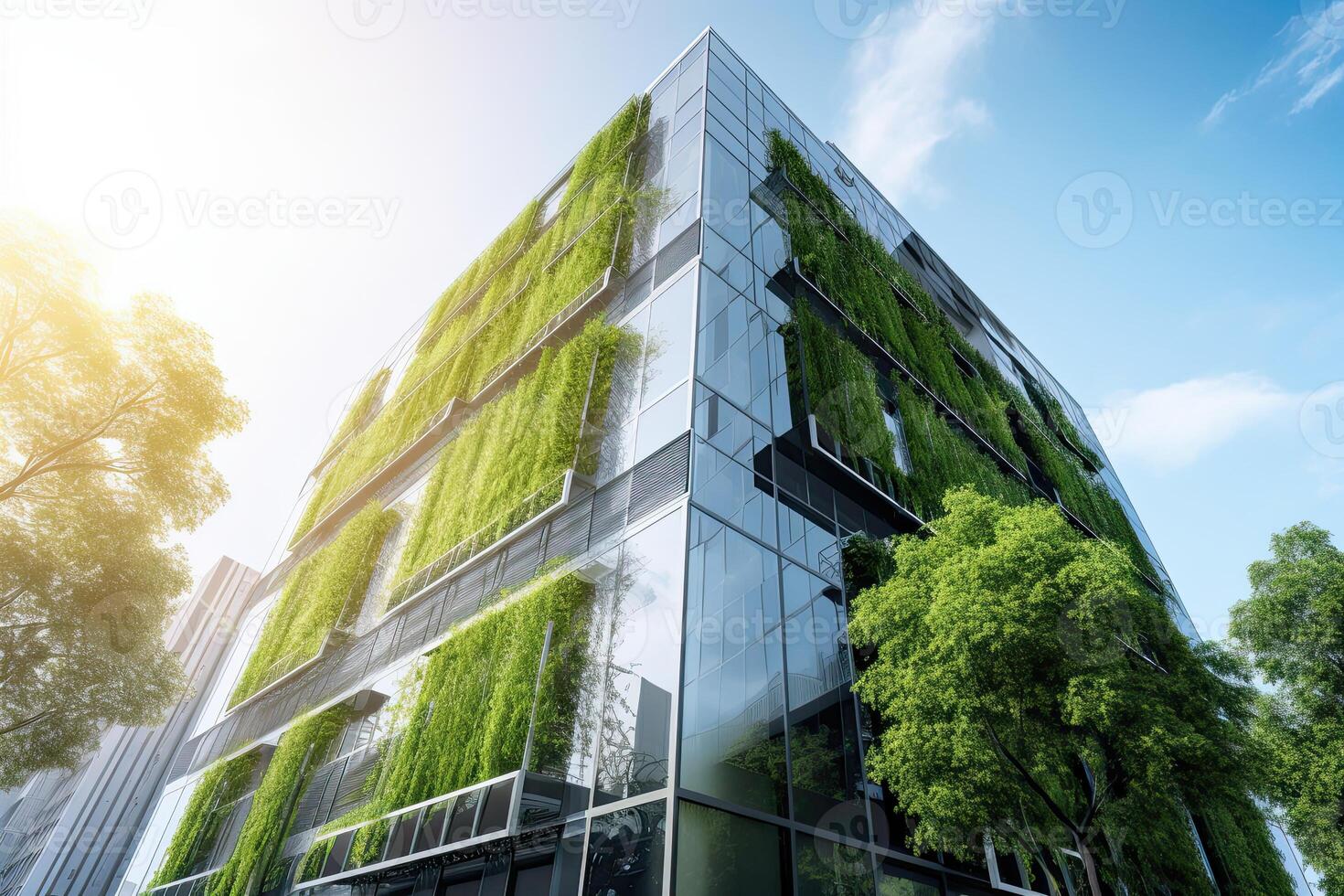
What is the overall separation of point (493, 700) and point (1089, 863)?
29.7ft

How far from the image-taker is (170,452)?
16.3m

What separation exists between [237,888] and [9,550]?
31.6 feet

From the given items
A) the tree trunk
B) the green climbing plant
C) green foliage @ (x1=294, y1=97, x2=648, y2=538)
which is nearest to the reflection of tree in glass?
the green climbing plant

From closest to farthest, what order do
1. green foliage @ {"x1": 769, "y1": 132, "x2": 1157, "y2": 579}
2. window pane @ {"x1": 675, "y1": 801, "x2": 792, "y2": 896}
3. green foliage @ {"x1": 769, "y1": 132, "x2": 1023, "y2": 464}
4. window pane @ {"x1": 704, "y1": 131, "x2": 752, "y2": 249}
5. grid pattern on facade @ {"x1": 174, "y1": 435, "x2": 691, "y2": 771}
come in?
window pane @ {"x1": 675, "y1": 801, "x2": 792, "y2": 896}
grid pattern on facade @ {"x1": 174, "y1": 435, "x2": 691, "y2": 771}
window pane @ {"x1": 704, "y1": 131, "x2": 752, "y2": 249}
green foliage @ {"x1": 769, "y1": 132, "x2": 1157, "y2": 579}
green foliage @ {"x1": 769, "y1": 132, "x2": 1023, "y2": 464}

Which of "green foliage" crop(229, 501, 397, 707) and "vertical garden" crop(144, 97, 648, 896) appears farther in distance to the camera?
"green foliage" crop(229, 501, 397, 707)

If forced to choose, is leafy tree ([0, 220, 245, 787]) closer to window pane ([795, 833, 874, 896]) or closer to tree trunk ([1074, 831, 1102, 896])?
window pane ([795, 833, 874, 896])

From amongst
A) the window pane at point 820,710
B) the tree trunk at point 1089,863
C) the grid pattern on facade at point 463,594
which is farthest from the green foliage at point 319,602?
the tree trunk at point 1089,863

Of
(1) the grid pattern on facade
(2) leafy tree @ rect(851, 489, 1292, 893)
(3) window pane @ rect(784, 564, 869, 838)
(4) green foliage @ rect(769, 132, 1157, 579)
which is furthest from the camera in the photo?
(4) green foliage @ rect(769, 132, 1157, 579)

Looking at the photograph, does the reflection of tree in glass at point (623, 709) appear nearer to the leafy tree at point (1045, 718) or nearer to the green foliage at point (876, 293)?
the leafy tree at point (1045, 718)

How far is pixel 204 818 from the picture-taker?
1944 cm

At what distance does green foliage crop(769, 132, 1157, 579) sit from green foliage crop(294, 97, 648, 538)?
197 inches

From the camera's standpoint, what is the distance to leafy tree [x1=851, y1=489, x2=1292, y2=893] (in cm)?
889

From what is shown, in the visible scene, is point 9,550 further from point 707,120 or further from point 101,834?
point 101,834

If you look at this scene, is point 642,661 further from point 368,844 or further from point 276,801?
point 276,801
